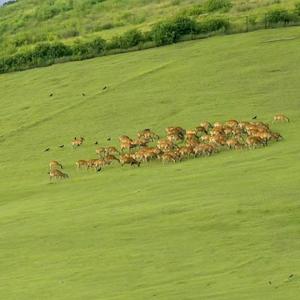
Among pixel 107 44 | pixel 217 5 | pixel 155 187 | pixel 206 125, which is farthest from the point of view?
pixel 217 5

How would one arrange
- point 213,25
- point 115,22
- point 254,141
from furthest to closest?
point 115,22 → point 213,25 → point 254,141

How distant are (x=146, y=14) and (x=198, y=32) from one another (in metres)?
11.0

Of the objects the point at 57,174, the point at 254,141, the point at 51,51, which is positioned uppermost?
the point at 254,141

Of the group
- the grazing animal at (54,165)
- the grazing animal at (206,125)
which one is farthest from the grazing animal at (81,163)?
the grazing animal at (206,125)

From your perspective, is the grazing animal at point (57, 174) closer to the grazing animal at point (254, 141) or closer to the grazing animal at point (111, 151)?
the grazing animal at point (111, 151)

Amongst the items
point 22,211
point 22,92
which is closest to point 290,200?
point 22,211

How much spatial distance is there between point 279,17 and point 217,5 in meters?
8.36

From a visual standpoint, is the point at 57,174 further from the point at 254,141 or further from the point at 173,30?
the point at 173,30

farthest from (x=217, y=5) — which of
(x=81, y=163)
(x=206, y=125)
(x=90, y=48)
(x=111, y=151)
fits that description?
(x=81, y=163)

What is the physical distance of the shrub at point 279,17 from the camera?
171ft

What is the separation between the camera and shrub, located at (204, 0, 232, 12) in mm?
59125

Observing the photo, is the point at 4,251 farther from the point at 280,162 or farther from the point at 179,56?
the point at 179,56

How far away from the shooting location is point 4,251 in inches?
957

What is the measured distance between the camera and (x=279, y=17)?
5225 centimetres
